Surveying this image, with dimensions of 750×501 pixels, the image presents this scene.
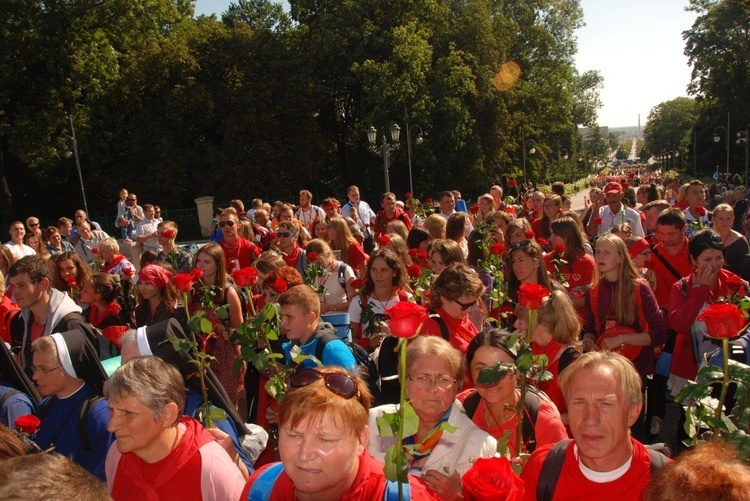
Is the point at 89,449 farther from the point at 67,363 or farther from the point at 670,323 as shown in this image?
the point at 670,323

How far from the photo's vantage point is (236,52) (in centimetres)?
2869

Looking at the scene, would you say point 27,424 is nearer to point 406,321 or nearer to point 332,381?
point 332,381

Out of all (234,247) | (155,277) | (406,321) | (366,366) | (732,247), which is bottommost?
(366,366)

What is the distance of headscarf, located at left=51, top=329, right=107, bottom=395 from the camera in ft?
10.6

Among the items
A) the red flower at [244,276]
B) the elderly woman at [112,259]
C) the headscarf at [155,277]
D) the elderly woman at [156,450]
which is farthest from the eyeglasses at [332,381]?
the elderly woman at [112,259]

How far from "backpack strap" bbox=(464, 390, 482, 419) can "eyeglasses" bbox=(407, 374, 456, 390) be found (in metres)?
0.25

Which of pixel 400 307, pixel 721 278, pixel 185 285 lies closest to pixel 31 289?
pixel 185 285

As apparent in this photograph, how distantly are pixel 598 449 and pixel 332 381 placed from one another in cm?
103

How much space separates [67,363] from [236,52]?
27484 millimetres

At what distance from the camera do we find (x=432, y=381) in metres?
2.90

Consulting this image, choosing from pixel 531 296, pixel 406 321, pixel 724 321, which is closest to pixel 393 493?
pixel 406 321

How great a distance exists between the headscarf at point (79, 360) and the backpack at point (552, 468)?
2168 mm

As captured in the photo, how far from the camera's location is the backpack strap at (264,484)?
7.12 feet

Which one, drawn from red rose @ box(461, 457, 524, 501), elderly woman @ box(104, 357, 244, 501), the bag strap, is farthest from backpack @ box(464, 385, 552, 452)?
the bag strap
